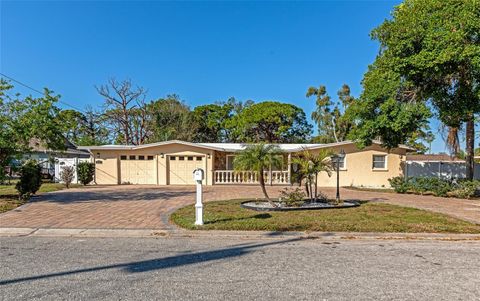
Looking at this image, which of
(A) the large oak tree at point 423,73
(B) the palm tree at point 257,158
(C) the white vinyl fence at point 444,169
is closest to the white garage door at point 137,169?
(B) the palm tree at point 257,158

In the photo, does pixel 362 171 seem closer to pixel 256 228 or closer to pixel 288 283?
pixel 256 228

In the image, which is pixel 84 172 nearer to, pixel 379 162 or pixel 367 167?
pixel 367 167

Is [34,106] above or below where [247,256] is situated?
above

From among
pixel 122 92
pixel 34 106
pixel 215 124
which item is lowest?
pixel 34 106

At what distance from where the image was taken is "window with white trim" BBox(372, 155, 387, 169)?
1981 centimetres

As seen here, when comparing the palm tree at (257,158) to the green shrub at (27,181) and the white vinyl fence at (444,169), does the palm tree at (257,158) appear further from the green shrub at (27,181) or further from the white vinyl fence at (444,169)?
the white vinyl fence at (444,169)

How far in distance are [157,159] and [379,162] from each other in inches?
581

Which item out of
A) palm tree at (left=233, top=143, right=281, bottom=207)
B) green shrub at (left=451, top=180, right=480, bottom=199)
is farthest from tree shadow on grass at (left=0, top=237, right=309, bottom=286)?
green shrub at (left=451, top=180, right=480, bottom=199)

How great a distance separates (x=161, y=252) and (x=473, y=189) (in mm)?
14489

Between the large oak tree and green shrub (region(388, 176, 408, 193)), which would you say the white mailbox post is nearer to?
the large oak tree

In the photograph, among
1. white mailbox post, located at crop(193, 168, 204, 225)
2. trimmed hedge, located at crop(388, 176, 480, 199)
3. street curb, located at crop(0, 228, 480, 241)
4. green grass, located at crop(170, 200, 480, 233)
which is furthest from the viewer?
trimmed hedge, located at crop(388, 176, 480, 199)

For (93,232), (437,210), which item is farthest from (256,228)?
(437,210)

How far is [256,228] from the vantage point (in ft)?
23.5

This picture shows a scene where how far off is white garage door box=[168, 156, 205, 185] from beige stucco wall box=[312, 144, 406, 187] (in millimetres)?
9244
